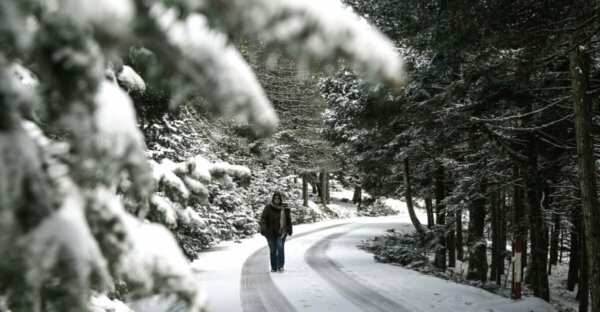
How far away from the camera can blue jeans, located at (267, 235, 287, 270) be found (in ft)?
32.8

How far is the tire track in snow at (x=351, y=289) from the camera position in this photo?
22.6 feet

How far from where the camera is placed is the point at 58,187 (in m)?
0.82

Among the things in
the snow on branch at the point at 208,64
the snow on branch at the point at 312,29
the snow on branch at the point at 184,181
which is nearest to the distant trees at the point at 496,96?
the snow on branch at the point at 184,181

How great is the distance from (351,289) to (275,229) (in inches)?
108

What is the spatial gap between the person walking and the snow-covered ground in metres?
0.33

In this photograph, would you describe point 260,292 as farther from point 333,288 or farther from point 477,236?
point 477,236

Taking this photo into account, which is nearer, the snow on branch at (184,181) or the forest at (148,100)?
the forest at (148,100)

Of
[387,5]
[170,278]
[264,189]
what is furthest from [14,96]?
[264,189]

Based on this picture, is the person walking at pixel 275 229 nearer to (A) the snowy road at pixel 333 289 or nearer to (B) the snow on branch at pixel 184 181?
(A) the snowy road at pixel 333 289

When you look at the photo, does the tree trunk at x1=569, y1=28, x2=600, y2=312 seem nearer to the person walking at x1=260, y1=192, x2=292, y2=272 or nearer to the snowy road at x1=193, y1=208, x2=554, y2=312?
the snowy road at x1=193, y1=208, x2=554, y2=312

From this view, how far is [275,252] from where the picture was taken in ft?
33.1

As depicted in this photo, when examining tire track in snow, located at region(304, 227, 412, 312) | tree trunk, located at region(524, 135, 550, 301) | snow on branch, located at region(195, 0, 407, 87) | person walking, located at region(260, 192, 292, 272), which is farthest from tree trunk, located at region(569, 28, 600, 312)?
snow on branch, located at region(195, 0, 407, 87)

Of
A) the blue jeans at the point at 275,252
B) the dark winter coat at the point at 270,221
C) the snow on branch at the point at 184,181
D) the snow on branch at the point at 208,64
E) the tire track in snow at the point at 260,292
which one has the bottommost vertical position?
the tire track in snow at the point at 260,292

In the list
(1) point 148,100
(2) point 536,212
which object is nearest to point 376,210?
(2) point 536,212
